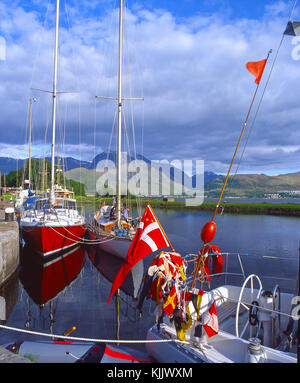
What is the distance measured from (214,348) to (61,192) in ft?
76.1

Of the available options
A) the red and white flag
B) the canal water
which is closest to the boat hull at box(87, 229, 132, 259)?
the canal water

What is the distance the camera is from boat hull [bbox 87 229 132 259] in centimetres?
1852

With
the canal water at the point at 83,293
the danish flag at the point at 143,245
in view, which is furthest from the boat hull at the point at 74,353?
the canal water at the point at 83,293

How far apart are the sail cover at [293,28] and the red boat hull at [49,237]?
1749 cm

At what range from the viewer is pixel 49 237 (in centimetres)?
1939

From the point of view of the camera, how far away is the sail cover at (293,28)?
5.65m

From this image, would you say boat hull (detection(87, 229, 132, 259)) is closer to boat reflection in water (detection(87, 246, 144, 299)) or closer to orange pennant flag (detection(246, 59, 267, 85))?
boat reflection in water (detection(87, 246, 144, 299))

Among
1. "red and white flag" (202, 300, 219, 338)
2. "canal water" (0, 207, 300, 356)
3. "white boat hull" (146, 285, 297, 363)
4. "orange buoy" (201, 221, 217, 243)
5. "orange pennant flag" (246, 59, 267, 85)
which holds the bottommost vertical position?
"canal water" (0, 207, 300, 356)

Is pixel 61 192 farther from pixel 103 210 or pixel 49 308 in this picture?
pixel 49 308

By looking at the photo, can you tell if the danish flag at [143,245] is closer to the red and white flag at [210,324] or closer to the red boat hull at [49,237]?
the red and white flag at [210,324]

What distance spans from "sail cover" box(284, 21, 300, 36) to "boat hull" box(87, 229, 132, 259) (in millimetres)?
14517
